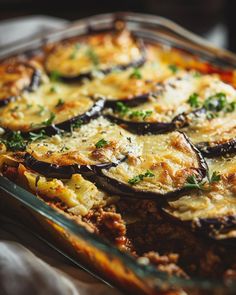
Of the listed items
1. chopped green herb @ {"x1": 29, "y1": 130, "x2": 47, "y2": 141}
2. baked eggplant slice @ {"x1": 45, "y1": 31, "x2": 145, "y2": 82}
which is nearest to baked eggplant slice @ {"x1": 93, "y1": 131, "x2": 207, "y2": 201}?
chopped green herb @ {"x1": 29, "y1": 130, "x2": 47, "y2": 141}

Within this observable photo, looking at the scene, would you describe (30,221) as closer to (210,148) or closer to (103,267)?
(103,267)

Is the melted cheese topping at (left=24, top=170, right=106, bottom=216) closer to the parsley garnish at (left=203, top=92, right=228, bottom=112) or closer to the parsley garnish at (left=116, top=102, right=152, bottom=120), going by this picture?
the parsley garnish at (left=116, top=102, right=152, bottom=120)

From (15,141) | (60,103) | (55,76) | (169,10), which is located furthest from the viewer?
(169,10)

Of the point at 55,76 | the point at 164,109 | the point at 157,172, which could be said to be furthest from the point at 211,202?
the point at 55,76

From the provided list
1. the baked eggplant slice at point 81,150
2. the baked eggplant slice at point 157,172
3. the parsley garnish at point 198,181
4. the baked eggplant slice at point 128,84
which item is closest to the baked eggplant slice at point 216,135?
the baked eggplant slice at point 157,172

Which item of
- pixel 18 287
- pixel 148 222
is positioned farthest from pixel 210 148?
pixel 18 287

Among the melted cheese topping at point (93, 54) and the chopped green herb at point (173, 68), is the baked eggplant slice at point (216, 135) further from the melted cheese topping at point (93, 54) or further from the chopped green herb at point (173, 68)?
the melted cheese topping at point (93, 54)

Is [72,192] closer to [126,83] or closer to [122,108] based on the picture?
[122,108]
